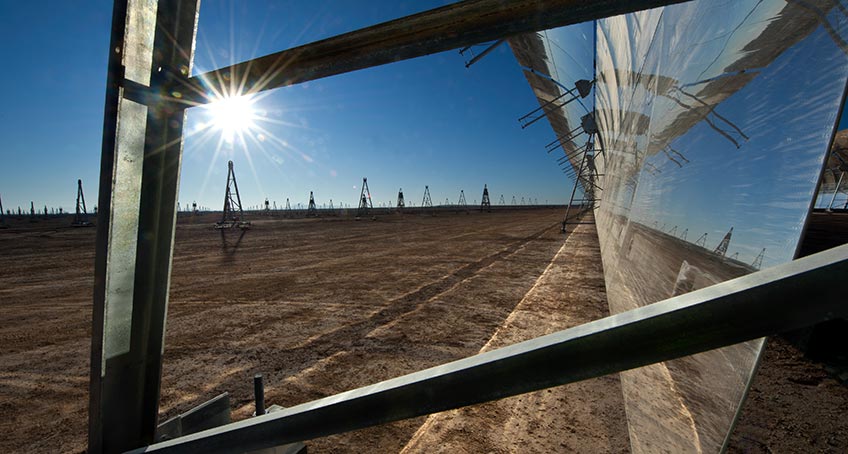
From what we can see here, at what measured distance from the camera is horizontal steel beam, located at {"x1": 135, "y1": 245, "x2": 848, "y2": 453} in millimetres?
422

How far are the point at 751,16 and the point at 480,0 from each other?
2.83 feet

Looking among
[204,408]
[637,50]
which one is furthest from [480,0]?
[637,50]

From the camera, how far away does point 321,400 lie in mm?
839

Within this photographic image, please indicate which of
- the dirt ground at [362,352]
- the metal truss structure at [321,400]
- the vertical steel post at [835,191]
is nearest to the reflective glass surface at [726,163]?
the metal truss structure at [321,400]

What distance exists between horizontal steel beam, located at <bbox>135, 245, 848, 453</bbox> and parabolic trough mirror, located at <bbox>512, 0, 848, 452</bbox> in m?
0.42

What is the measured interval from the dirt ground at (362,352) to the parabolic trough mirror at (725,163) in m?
0.83

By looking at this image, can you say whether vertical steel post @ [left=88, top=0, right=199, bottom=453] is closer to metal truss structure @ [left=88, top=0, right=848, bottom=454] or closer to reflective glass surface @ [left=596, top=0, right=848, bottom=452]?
metal truss structure @ [left=88, top=0, right=848, bottom=454]

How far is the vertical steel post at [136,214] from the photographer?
1.17 meters

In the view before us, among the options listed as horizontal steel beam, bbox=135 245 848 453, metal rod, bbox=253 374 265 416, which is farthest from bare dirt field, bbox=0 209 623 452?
horizontal steel beam, bbox=135 245 848 453

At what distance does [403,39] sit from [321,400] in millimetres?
984

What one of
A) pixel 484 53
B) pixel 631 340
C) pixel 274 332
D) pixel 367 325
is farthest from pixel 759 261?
pixel 484 53

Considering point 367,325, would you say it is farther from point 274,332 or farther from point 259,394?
point 259,394

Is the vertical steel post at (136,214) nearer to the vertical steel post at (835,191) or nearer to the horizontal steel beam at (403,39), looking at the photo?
the horizontal steel beam at (403,39)

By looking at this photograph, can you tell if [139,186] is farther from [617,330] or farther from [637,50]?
[637,50]
